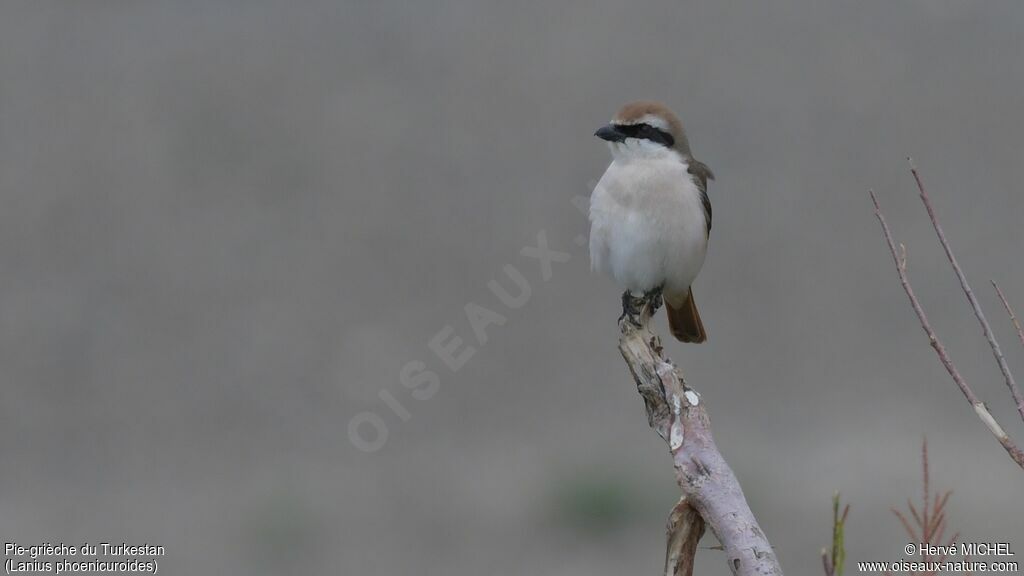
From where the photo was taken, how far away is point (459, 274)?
19.1 meters

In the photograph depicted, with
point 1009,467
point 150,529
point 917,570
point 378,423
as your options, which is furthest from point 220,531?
point 917,570

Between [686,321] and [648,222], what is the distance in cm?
100

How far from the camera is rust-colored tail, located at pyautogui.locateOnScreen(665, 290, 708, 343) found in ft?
25.5

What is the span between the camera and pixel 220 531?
15516mm

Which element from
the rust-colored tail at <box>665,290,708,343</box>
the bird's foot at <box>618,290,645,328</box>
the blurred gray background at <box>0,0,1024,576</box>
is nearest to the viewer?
the bird's foot at <box>618,290,645,328</box>

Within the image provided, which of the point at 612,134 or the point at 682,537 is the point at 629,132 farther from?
the point at 682,537

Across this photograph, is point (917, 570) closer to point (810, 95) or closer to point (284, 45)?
point (810, 95)

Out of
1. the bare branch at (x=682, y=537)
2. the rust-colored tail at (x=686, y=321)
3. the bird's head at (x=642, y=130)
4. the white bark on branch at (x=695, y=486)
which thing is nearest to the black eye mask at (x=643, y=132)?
the bird's head at (x=642, y=130)

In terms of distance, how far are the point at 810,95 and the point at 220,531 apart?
34.3ft

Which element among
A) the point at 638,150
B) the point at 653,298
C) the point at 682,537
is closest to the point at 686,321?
the point at 653,298

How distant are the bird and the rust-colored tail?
0.51 m
